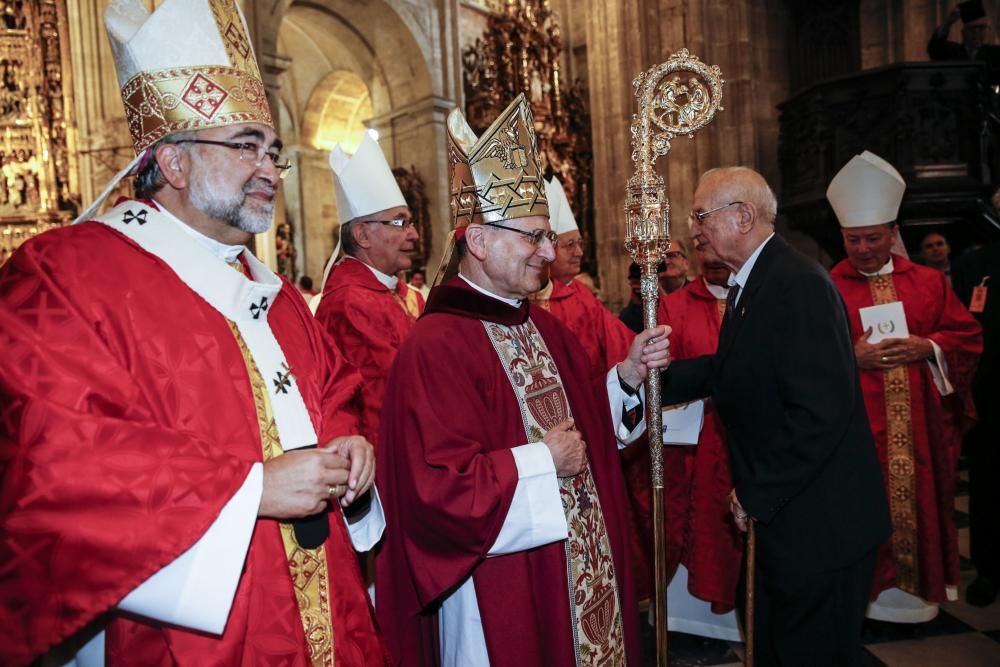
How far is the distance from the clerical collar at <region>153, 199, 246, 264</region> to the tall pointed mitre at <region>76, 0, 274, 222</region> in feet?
0.47

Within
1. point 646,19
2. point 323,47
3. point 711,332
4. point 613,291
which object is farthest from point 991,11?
point 323,47

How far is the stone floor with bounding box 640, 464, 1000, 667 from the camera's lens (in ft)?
10.3

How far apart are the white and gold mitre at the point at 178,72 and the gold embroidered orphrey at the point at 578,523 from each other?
0.92 metres

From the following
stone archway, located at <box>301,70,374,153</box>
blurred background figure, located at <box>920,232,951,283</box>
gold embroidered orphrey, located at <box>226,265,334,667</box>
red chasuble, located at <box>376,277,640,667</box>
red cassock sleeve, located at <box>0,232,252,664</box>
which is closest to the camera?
red cassock sleeve, located at <box>0,232,252,664</box>

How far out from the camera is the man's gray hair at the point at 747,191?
7.69 ft

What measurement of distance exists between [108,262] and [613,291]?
9610 mm

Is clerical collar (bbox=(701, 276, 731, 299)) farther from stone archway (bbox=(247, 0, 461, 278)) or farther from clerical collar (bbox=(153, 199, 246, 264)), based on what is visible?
stone archway (bbox=(247, 0, 461, 278))

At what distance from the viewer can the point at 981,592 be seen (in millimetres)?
3691

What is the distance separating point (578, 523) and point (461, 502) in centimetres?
46

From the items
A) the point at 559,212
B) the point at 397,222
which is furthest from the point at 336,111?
the point at 397,222

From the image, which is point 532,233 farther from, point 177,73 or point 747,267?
point 177,73

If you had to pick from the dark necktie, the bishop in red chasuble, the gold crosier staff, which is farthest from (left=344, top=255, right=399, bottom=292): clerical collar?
the dark necktie

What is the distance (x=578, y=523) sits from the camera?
6.80ft

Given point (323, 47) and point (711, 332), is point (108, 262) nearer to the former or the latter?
point (711, 332)
